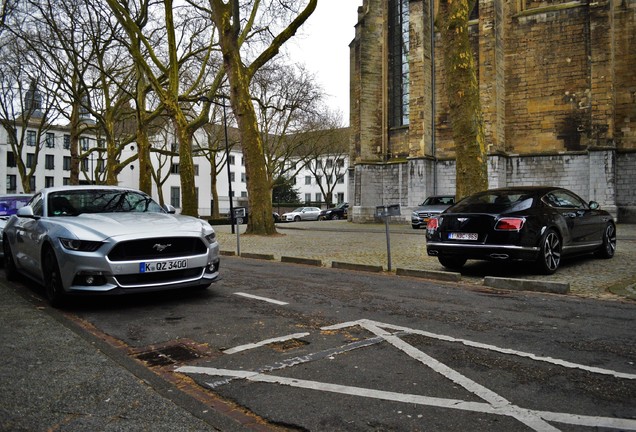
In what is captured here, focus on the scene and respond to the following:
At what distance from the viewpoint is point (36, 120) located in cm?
6644

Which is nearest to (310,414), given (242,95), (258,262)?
(258,262)

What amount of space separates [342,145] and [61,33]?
34.2m

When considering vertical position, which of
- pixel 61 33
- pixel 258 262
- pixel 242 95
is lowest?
pixel 258 262

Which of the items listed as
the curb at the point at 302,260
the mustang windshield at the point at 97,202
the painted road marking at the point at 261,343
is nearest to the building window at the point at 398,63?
the curb at the point at 302,260

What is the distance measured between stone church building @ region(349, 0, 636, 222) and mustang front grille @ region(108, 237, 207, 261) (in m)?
23.0

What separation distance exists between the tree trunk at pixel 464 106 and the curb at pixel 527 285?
202 inches

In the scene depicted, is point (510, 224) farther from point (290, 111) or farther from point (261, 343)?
point (290, 111)

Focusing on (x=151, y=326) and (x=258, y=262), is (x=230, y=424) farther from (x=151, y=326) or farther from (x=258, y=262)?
(x=258, y=262)

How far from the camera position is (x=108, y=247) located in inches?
232

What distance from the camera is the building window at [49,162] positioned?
67.7m

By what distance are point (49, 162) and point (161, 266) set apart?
232ft

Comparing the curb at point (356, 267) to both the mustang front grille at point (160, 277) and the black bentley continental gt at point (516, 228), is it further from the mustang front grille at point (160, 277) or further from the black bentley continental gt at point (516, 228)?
the mustang front grille at point (160, 277)

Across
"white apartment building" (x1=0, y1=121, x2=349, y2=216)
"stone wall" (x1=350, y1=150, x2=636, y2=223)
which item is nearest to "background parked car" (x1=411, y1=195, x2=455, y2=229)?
"stone wall" (x1=350, y1=150, x2=636, y2=223)

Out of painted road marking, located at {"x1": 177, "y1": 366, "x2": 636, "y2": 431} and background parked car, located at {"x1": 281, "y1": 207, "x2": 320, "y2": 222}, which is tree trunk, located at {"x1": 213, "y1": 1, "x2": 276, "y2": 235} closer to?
painted road marking, located at {"x1": 177, "y1": 366, "x2": 636, "y2": 431}
